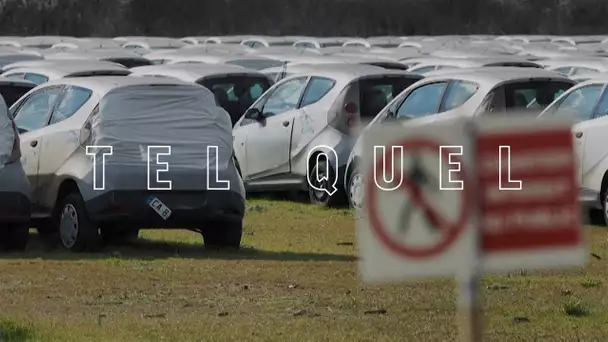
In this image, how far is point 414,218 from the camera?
259 inches

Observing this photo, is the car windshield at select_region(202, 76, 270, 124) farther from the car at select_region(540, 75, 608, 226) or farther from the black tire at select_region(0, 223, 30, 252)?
the black tire at select_region(0, 223, 30, 252)

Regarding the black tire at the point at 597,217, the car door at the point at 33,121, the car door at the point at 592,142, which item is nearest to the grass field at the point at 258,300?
the car door at the point at 33,121

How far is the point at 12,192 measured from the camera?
559 inches

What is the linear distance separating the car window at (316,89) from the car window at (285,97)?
0.11 meters

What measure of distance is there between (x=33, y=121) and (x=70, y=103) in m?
0.68

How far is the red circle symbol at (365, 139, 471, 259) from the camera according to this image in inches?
257

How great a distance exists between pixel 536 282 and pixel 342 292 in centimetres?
141

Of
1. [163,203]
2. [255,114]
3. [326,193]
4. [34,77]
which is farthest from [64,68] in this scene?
[163,203]

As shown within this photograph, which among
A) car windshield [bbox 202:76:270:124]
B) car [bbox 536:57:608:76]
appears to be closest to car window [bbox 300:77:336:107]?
car windshield [bbox 202:76:270:124]

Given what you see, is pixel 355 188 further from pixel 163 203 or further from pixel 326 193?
pixel 163 203

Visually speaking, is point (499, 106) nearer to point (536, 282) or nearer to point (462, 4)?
point (536, 282)

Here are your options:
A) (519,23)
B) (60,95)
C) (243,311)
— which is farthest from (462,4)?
(243,311)

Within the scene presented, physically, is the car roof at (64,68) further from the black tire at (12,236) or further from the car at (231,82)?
the black tire at (12,236)

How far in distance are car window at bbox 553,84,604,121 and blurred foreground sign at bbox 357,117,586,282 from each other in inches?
417
